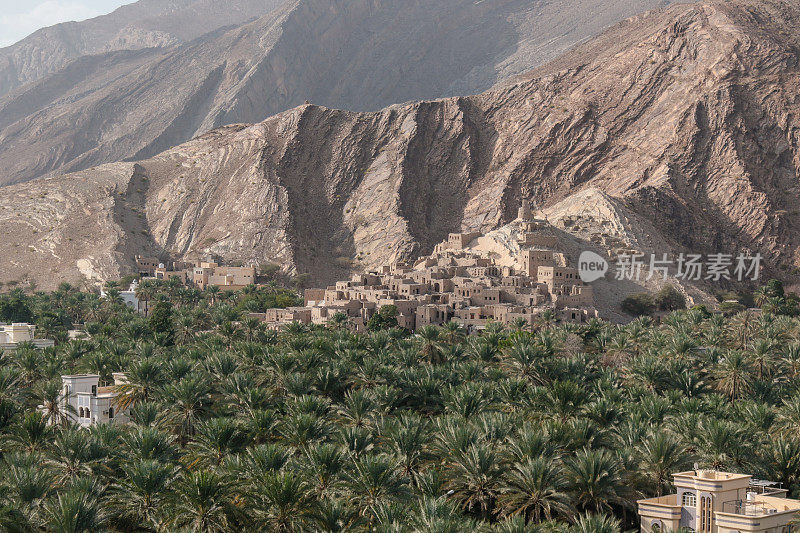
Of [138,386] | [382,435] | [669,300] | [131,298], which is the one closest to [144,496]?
[382,435]

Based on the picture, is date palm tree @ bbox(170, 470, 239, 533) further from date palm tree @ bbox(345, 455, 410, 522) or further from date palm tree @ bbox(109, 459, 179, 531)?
A: date palm tree @ bbox(345, 455, 410, 522)

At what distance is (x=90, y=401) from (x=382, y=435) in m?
20.0

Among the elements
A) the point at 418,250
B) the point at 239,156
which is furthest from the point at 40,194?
the point at 418,250

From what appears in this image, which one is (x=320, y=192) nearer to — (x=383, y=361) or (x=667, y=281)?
(x=667, y=281)

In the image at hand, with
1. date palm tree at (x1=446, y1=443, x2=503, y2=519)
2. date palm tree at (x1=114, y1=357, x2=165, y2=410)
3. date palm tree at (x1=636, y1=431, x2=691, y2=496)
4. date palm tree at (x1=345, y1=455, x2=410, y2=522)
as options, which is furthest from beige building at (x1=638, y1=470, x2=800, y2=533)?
date palm tree at (x1=114, y1=357, x2=165, y2=410)

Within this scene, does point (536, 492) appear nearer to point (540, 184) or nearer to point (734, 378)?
point (734, 378)

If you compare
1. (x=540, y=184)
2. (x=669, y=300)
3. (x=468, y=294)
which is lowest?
(x=669, y=300)

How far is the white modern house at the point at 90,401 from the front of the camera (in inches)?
2239

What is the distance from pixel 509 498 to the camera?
4022 centimetres

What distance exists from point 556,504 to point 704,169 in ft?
474

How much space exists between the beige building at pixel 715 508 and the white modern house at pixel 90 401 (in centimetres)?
3110

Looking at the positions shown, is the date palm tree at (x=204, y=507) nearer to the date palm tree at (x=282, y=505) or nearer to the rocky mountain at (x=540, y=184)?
the date palm tree at (x=282, y=505)

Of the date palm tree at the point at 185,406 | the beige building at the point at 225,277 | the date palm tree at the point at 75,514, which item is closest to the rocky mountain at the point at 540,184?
the beige building at the point at 225,277

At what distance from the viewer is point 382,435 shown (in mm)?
46594
